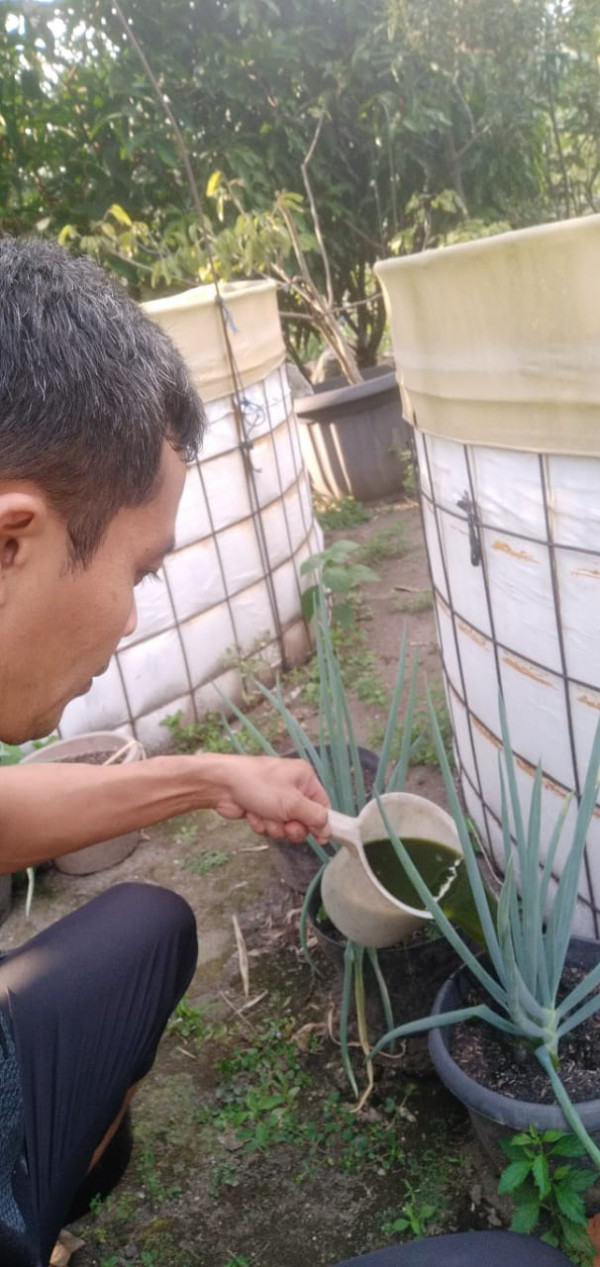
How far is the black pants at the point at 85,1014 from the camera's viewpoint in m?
1.22

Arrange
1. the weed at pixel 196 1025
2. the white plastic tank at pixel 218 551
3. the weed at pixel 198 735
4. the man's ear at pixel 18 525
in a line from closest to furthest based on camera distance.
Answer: the man's ear at pixel 18 525, the weed at pixel 196 1025, the white plastic tank at pixel 218 551, the weed at pixel 198 735

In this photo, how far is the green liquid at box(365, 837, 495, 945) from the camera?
Answer: 4.31 feet

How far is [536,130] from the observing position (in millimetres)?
5570

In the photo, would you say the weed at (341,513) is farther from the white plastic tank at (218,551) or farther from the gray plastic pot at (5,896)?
the gray plastic pot at (5,896)

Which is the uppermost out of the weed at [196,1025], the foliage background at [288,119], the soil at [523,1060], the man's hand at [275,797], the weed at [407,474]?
the foliage background at [288,119]

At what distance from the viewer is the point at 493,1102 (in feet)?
3.94

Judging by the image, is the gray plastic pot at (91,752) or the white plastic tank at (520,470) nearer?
the white plastic tank at (520,470)

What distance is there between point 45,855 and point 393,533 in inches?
128

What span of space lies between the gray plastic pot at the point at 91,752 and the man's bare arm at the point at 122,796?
884 millimetres

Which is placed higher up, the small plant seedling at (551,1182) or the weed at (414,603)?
the small plant seedling at (551,1182)

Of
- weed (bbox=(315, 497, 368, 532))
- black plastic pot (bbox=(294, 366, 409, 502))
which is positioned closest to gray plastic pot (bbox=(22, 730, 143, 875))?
weed (bbox=(315, 497, 368, 532))

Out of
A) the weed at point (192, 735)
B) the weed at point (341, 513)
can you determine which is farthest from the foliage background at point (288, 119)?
the weed at point (192, 735)

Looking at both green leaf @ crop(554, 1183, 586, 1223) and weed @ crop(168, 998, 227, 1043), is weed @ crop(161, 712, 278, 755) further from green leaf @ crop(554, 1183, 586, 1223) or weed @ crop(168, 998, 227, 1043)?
green leaf @ crop(554, 1183, 586, 1223)

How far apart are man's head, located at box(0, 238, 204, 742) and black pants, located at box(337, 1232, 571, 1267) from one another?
0.66 m
